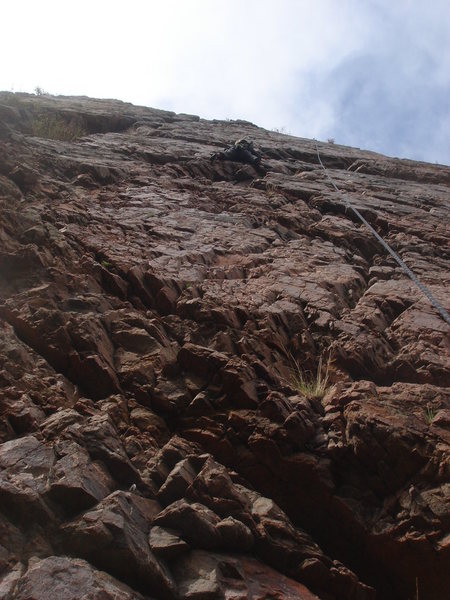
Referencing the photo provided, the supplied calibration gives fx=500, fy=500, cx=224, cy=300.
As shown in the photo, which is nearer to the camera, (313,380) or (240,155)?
(313,380)

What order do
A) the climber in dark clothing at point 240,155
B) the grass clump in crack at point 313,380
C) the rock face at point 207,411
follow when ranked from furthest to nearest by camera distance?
the climber in dark clothing at point 240,155
the grass clump in crack at point 313,380
the rock face at point 207,411

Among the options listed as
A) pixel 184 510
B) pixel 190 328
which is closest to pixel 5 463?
pixel 184 510

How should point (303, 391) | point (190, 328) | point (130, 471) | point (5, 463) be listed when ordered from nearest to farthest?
1. point (5, 463)
2. point (130, 471)
3. point (303, 391)
4. point (190, 328)

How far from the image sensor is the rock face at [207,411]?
11.0 ft

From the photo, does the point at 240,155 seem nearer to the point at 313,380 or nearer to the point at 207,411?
the point at 313,380

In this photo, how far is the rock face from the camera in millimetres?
3344

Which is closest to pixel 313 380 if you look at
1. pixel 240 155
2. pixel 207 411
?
pixel 207 411

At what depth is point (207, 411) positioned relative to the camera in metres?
5.05

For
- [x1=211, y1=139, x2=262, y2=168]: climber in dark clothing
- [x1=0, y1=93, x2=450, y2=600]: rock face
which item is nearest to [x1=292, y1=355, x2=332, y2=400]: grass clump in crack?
[x1=0, y1=93, x2=450, y2=600]: rock face

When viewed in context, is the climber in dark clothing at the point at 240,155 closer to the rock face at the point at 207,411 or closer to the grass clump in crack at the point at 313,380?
the rock face at the point at 207,411

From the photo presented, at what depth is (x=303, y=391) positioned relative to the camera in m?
5.60

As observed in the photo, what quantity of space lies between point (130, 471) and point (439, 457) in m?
2.71

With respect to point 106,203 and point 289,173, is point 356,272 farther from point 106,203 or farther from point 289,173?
point 289,173

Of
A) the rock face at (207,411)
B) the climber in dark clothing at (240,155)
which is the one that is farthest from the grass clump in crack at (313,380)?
the climber in dark clothing at (240,155)
